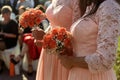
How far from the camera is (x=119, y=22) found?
1.89 m

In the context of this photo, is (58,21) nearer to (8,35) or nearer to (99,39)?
(99,39)

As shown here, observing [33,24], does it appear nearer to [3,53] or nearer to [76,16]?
[76,16]

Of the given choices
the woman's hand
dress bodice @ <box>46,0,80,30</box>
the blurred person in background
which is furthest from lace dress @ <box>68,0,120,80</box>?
the blurred person in background

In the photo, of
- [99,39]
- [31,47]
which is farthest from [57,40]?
[31,47]

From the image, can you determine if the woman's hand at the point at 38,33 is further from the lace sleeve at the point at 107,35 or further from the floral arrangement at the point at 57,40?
the lace sleeve at the point at 107,35

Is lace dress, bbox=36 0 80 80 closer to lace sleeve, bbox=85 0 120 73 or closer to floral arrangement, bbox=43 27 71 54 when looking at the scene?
floral arrangement, bbox=43 27 71 54

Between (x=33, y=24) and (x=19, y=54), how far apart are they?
429 cm

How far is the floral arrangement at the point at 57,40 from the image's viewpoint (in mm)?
2064

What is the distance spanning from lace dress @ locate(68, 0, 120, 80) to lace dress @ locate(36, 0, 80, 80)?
389mm

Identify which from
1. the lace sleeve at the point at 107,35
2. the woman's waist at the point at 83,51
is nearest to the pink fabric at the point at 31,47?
the woman's waist at the point at 83,51

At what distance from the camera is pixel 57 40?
6.80 ft

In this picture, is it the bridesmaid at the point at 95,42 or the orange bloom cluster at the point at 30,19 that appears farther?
the orange bloom cluster at the point at 30,19

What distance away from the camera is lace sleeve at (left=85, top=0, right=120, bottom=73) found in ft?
6.10

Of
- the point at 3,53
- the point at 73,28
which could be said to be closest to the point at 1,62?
the point at 3,53
